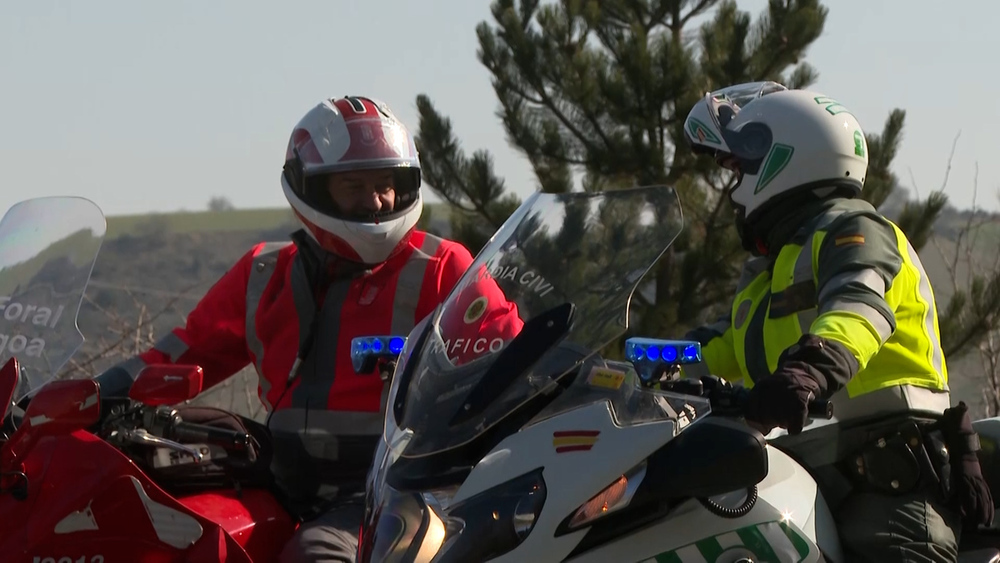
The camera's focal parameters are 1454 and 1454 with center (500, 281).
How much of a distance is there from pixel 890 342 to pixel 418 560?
4.47 ft

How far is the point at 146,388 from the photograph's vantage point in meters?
3.38

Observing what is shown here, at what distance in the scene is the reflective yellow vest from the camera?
10.4 feet

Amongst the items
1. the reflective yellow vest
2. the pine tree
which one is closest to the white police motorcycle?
the reflective yellow vest

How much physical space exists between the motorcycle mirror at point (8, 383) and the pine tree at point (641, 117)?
24.0 ft

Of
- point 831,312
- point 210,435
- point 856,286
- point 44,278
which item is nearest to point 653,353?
point 831,312

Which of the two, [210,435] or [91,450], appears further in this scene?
[210,435]

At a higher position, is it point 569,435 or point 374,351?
point 569,435

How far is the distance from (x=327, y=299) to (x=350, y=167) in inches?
16.5

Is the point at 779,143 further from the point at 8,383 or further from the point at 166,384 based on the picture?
the point at 8,383

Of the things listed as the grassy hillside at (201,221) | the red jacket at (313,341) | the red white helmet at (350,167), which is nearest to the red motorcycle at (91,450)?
the red jacket at (313,341)

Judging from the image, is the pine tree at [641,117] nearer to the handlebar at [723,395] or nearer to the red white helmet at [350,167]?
the red white helmet at [350,167]

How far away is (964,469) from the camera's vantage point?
3361 millimetres

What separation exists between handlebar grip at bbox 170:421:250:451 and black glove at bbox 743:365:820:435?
159 cm

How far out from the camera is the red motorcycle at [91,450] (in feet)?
11.4
